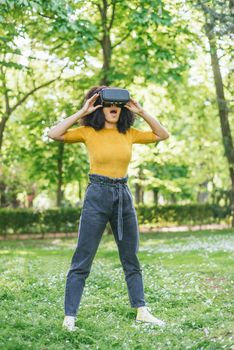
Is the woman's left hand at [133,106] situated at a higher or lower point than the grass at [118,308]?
higher

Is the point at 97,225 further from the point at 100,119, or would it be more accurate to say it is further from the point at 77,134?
the point at 100,119

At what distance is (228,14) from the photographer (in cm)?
819

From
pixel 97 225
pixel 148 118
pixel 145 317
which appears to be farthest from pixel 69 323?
pixel 148 118

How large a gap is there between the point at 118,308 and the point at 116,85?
17297mm

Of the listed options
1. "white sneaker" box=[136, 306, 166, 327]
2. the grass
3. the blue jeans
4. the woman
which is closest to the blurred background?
the grass

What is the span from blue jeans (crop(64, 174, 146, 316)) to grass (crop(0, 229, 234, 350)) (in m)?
0.49

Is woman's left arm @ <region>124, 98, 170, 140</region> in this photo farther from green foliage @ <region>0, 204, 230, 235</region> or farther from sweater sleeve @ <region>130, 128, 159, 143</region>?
green foliage @ <region>0, 204, 230, 235</region>

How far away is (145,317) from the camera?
23.6 ft

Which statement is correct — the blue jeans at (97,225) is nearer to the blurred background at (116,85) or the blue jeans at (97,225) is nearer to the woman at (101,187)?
the woman at (101,187)

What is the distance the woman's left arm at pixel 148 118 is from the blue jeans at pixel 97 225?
31.2 inches

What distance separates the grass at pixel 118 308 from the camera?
6215 mm

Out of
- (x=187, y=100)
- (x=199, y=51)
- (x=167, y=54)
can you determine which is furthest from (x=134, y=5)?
(x=187, y=100)

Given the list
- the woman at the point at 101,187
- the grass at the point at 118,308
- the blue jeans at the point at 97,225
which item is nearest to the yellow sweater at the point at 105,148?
the woman at the point at 101,187

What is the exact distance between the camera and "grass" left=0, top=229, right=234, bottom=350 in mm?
6215
